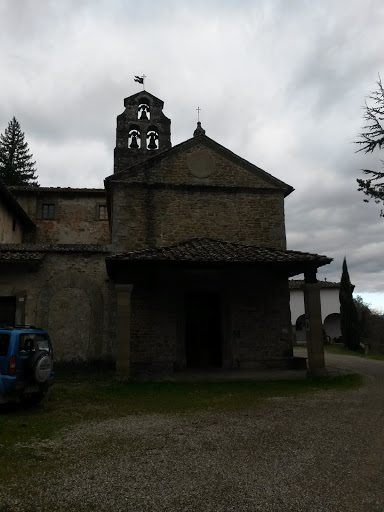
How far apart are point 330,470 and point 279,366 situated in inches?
331

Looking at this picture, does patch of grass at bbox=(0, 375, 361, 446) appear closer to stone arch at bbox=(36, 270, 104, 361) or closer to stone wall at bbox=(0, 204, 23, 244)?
stone arch at bbox=(36, 270, 104, 361)

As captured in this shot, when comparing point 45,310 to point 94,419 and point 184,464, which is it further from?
point 184,464

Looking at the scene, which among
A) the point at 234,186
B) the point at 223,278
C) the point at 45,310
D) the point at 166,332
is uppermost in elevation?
the point at 234,186

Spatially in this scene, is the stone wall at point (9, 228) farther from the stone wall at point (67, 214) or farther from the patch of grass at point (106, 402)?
the patch of grass at point (106, 402)

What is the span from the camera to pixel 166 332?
39.6 ft

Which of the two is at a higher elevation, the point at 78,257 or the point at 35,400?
the point at 78,257

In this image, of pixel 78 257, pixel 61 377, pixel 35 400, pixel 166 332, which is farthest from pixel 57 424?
pixel 78 257

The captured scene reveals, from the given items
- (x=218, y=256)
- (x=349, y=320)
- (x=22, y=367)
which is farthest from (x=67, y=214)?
(x=349, y=320)

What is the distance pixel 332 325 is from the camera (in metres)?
33.8

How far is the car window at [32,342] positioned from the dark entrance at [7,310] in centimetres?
497

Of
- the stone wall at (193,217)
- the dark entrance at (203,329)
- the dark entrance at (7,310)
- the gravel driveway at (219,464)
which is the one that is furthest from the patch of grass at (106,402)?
the stone wall at (193,217)

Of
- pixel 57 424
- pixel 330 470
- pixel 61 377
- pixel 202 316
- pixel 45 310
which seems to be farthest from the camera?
pixel 202 316

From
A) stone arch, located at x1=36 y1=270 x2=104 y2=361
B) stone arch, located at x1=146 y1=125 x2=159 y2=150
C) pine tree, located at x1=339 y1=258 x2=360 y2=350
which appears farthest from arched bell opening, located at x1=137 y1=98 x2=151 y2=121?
pine tree, located at x1=339 y1=258 x2=360 y2=350

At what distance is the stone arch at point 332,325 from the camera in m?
33.7
